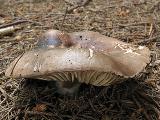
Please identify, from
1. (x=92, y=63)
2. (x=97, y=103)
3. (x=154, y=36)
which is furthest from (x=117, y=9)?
(x=92, y=63)

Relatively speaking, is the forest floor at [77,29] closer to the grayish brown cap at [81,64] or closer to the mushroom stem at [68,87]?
the mushroom stem at [68,87]

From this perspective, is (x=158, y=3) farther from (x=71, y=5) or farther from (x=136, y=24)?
(x=71, y=5)

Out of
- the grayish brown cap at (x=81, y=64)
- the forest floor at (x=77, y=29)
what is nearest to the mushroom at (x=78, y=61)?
the grayish brown cap at (x=81, y=64)

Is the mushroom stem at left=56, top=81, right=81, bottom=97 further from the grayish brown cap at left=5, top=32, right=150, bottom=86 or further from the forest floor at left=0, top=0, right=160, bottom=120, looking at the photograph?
the grayish brown cap at left=5, top=32, right=150, bottom=86

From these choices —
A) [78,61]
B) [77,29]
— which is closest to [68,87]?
[78,61]

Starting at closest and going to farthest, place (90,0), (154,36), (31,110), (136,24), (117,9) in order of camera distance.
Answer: (31,110) < (154,36) < (136,24) < (117,9) < (90,0)

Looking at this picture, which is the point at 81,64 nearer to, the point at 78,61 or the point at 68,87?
the point at 78,61

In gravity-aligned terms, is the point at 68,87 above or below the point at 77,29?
below
